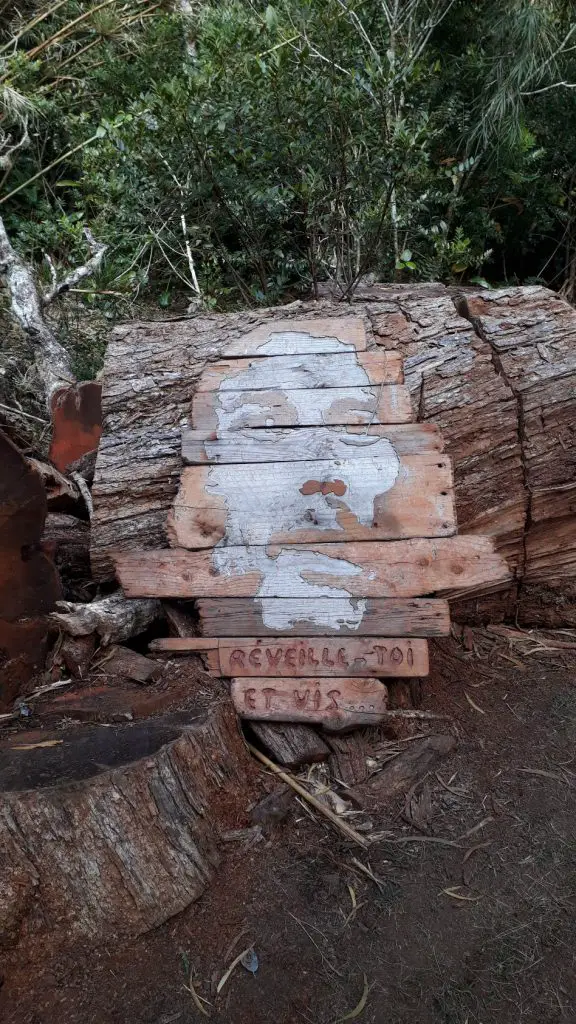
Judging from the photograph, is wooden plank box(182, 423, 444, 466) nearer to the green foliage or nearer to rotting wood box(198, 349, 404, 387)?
rotting wood box(198, 349, 404, 387)

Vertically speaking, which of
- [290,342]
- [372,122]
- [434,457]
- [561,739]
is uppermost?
[372,122]

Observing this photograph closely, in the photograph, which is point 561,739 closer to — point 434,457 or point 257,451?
point 434,457

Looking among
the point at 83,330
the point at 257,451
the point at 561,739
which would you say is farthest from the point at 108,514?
the point at 83,330

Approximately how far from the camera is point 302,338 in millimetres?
3205

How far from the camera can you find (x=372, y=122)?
4637mm

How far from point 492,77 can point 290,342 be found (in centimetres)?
388

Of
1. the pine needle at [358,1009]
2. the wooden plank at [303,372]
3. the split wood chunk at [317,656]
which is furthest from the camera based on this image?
the wooden plank at [303,372]

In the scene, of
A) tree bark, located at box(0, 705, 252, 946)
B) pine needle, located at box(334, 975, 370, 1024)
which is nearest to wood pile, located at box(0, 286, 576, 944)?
tree bark, located at box(0, 705, 252, 946)

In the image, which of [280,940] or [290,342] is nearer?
[280,940]

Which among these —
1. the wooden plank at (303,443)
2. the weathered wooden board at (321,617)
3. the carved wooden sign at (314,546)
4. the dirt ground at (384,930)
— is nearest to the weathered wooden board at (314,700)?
the carved wooden sign at (314,546)

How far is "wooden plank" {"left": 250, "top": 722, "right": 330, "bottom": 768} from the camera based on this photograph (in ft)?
8.16

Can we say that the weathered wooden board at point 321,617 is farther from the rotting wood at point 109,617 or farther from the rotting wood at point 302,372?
the rotting wood at point 302,372

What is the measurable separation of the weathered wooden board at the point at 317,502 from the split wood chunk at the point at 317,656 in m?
0.39

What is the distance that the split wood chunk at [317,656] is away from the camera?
2.60 meters
